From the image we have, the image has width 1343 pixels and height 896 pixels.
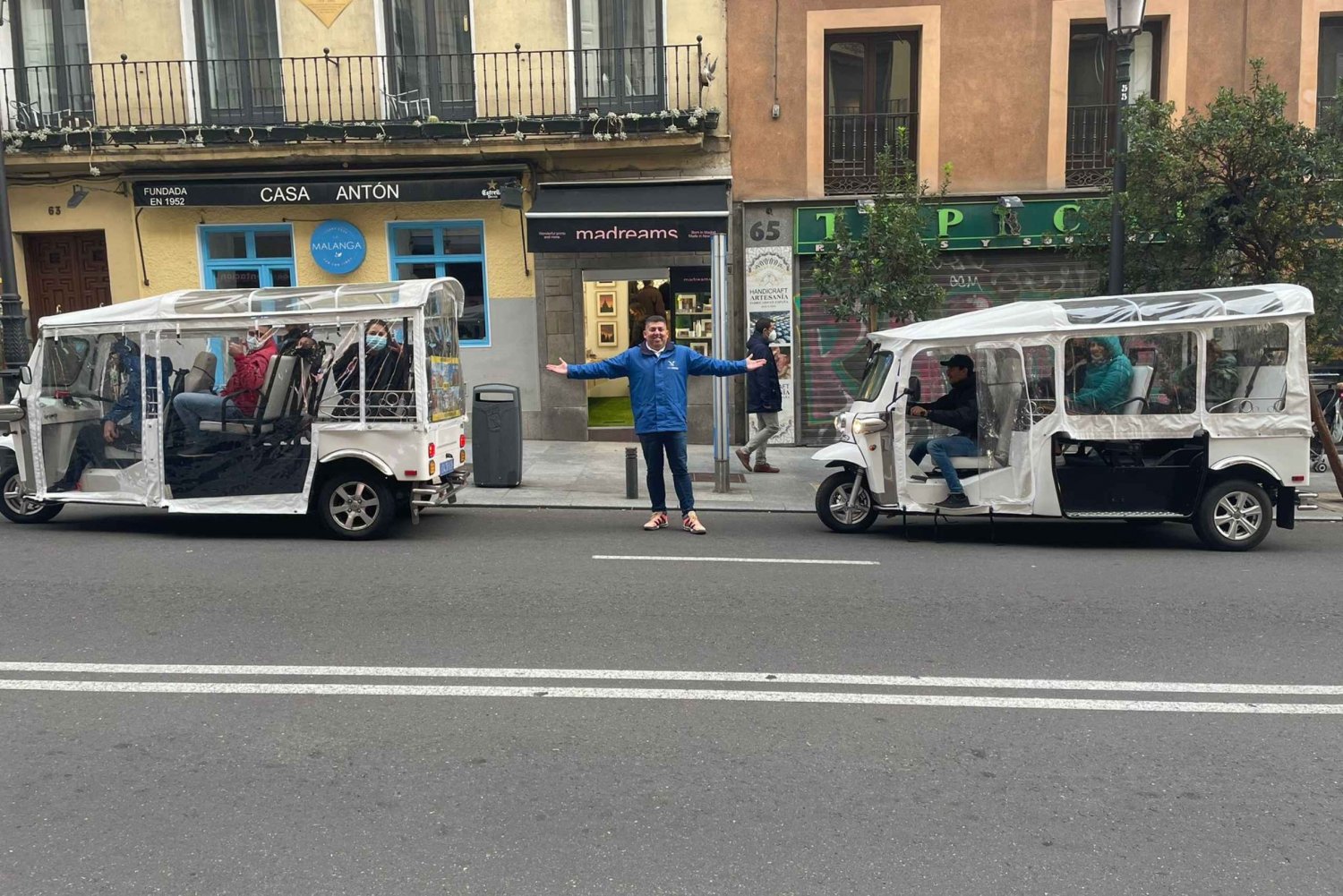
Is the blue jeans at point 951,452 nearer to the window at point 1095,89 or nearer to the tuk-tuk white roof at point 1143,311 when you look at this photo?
the tuk-tuk white roof at point 1143,311

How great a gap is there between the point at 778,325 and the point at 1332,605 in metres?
9.21

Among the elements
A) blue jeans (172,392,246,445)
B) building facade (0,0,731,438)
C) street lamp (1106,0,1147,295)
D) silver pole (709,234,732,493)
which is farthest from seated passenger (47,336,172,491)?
street lamp (1106,0,1147,295)

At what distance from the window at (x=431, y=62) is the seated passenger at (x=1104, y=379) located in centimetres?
1026

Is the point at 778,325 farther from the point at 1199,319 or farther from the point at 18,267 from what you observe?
the point at 18,267

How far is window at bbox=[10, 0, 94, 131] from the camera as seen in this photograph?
51.3 feet

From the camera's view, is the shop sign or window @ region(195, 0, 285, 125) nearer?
the shop sign

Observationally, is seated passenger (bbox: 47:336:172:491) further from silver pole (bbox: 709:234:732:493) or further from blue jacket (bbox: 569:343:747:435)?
silver pole (bbox: 709:234:732:493)

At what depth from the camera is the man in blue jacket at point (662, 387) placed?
934 cm

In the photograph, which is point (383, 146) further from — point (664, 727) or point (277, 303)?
point (664, 727)

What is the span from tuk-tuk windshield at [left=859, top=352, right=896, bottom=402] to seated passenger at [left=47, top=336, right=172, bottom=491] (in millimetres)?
6174

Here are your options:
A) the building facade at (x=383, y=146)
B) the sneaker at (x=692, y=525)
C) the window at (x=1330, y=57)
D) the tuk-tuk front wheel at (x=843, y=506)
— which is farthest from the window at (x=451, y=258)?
the window at (x=1330, y=57)

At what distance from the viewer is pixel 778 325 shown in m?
15.1

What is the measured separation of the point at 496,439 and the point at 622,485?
1651 mm

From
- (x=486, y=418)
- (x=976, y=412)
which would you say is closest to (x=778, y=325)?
(x=486, y=418)
